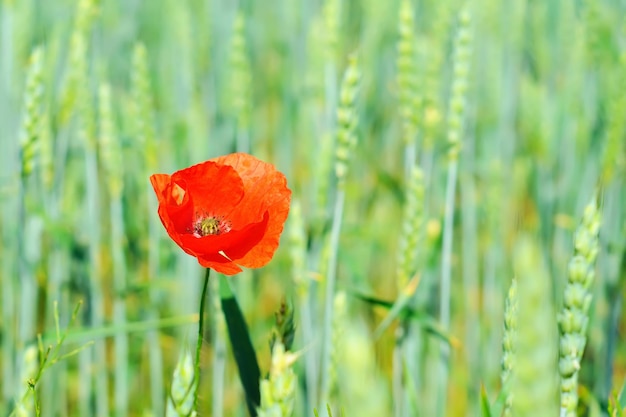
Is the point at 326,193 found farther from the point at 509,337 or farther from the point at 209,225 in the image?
the point at 509,337

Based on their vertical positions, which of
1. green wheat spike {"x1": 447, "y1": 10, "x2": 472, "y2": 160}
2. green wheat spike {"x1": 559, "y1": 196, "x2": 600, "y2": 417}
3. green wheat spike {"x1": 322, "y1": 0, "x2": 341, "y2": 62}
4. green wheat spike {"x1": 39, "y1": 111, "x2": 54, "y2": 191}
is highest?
green wheat spike {"x1": 322, "y1": 0, "x2": 341, "y2": 62}

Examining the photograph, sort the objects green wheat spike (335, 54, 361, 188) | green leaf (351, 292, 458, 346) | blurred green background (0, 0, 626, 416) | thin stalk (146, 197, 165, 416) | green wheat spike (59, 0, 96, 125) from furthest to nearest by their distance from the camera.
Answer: thin stalk (146, 197, 165, 416)
green wheat spike (59, 0, 96, 125)
blurred green background (0, 0, 626, 416)
green leaf (351, 292, 458, 346)
green wheat spike (335, 54, 361, 188)

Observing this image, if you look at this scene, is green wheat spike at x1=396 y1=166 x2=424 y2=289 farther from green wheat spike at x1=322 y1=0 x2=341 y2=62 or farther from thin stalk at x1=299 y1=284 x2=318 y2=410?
green wheat spike at x1=322 y1=0 x2=341 y2=62

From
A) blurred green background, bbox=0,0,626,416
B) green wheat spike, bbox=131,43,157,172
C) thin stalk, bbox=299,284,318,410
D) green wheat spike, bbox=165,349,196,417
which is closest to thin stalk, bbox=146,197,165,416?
blurred green background, bbox=0,0,626,416

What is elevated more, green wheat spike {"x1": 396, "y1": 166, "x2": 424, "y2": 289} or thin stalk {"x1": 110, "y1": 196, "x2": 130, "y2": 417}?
green wheat spike {"x1": 396, "y1": 166, "x2": 424, "y2": 289}

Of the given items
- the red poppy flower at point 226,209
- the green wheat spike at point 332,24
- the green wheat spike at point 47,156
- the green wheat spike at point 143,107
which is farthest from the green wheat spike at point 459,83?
the green wheat spike at point 47,156

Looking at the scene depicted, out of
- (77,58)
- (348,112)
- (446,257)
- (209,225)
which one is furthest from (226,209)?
(77,58)

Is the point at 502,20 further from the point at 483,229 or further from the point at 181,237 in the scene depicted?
the point at 181,237

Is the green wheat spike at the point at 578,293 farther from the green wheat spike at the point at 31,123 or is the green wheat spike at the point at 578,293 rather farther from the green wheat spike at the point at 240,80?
the green wheat spike at the point at 240,80
